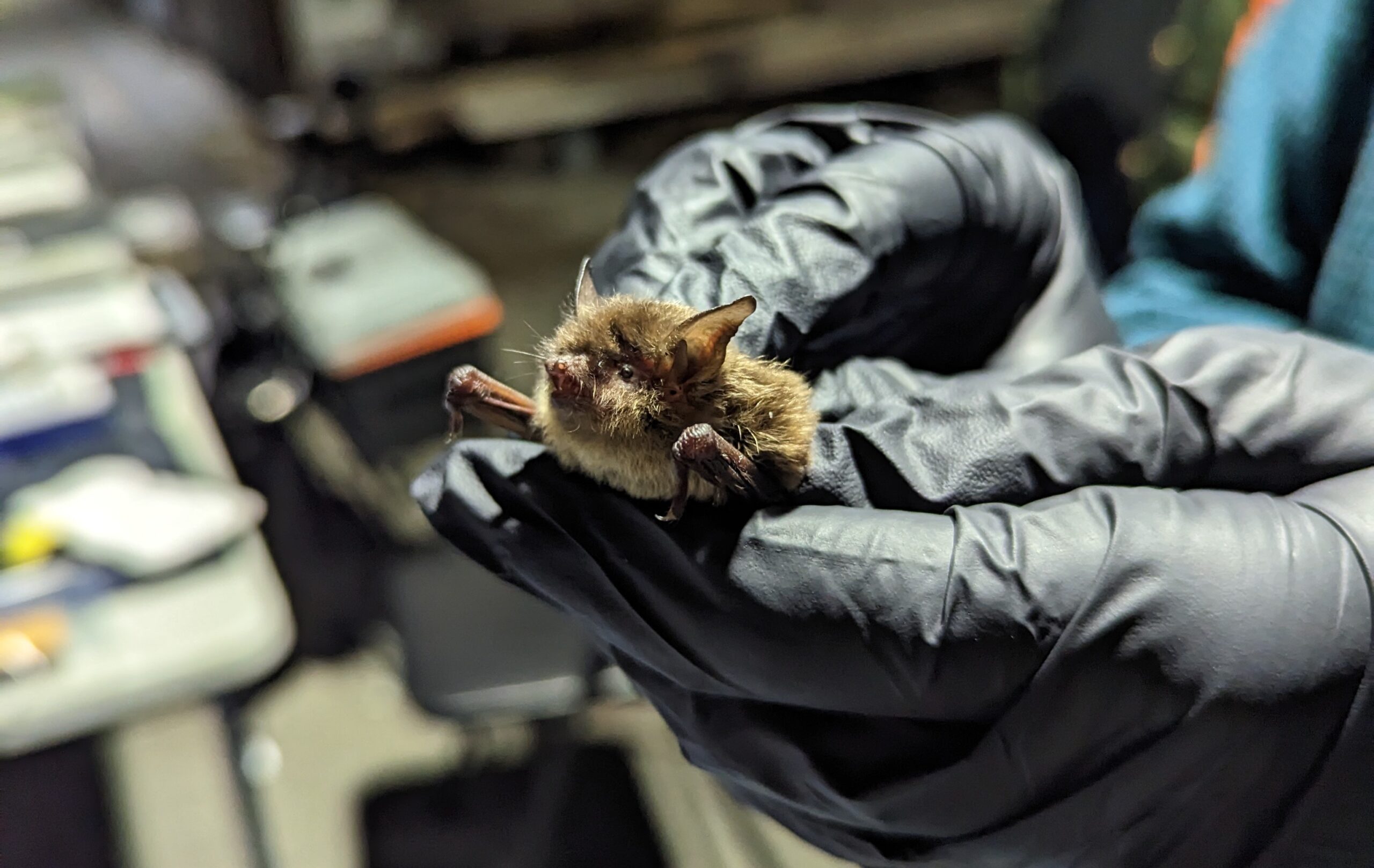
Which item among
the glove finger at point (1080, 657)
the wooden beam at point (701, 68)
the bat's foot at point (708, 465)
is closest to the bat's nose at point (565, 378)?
the bat's foot at point (708, 465)

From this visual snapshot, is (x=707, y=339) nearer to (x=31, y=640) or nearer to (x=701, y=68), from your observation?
(x=31, y=640)

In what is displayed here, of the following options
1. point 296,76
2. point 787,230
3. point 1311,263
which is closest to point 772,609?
point 787,230

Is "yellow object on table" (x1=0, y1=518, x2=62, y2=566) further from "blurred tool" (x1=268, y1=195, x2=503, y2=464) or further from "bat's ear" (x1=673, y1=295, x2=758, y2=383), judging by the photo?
"bat's ear" (x1=673, y1=295, x2=758, y2=383)

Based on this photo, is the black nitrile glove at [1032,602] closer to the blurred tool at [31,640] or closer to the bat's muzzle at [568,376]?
the bat's muzzle at [568,376]

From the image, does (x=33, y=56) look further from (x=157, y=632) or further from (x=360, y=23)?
(x=157, y=632)

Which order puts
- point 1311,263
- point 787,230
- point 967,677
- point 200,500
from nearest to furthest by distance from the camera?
point 967,677 → point 787,230 → point 1311,263 → point 200,500

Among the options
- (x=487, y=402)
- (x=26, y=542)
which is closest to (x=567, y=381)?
(x=487, y=402)
